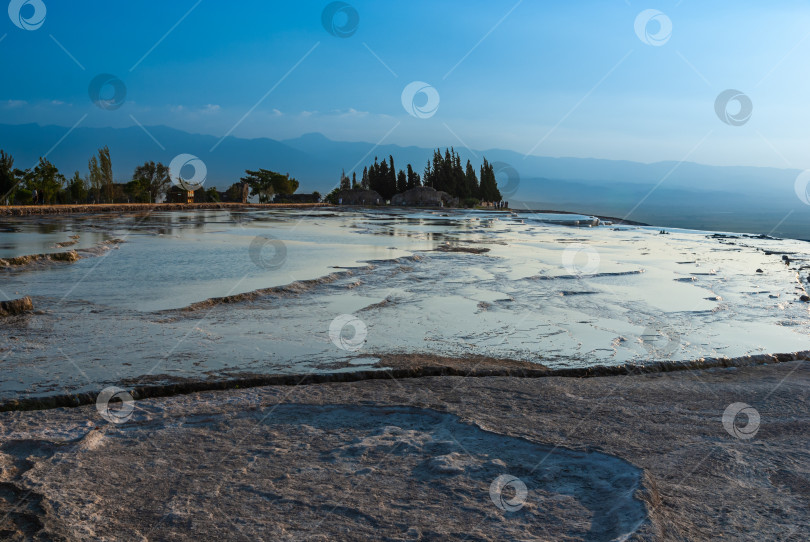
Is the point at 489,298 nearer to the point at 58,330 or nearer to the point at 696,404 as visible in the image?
the point at 696,404

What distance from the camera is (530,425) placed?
13.6 ft

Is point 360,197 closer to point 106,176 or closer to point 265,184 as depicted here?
point 265,184

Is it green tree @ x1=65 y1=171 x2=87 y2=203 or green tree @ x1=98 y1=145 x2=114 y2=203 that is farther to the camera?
green tree @ x1=98 y1=145 x2=114 y2=203

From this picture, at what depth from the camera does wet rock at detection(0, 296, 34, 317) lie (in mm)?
7258

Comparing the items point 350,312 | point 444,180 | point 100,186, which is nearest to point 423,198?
point 444,180

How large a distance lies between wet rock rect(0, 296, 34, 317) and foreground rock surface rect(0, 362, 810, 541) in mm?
3647

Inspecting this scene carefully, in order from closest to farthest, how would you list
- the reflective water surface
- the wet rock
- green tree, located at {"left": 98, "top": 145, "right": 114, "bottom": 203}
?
the reflective water surface < the wet rock < green tree, located at {"left": 98, "top": 145, "right": 114, "bottom": 203}

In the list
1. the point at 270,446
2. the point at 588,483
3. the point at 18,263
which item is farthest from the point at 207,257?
the point at 588,483

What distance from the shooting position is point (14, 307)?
733 centimetres

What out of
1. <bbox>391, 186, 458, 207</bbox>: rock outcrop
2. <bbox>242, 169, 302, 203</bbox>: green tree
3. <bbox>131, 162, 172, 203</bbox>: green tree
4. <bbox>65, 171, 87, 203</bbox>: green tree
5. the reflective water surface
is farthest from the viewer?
<bbox>242, 169, 302, 203</bbox>: green tree

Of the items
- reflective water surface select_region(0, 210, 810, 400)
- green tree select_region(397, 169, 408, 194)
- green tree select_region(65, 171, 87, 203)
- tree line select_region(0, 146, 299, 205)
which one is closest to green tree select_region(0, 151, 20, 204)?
tree line select_region(0, 146, 299, 205)

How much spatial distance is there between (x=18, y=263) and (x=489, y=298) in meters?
8.98

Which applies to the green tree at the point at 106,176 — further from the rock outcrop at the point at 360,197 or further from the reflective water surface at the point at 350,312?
the reflective water surface at the point at 350,312

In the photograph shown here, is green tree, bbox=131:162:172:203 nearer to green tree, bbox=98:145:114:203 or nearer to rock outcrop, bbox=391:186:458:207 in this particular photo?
green tree, bbox=98:145:114:203
